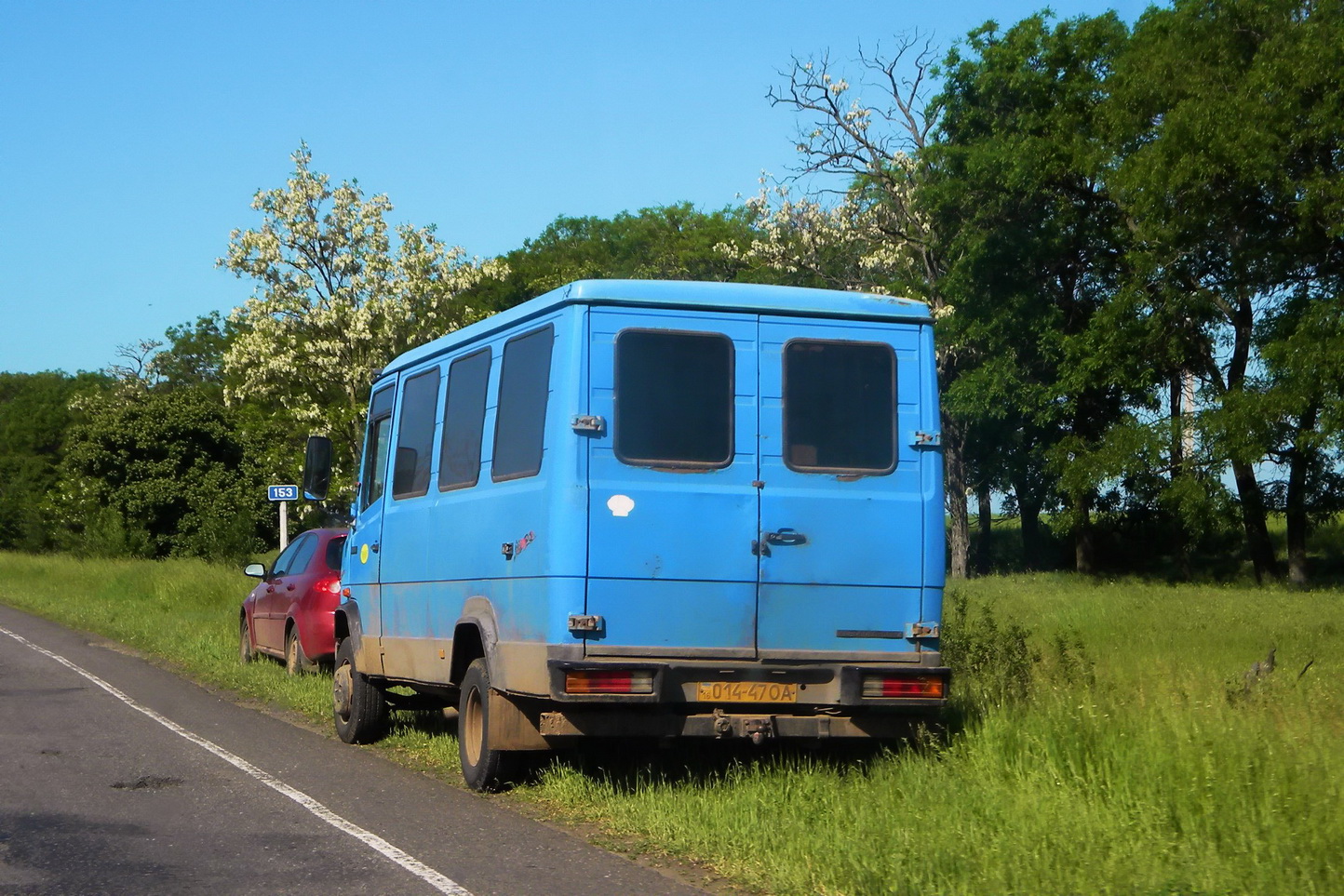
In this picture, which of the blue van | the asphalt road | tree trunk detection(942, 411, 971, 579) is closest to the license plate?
the blue van

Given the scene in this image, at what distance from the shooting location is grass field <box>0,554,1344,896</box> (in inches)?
238

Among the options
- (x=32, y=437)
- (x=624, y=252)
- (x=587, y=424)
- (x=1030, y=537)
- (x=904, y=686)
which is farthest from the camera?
(x=32, y=437)

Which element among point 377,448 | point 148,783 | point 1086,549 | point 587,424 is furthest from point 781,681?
point 1086,549

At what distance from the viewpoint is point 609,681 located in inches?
313

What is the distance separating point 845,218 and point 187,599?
69.5ft

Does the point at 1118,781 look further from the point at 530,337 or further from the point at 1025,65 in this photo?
the point at 1025,65

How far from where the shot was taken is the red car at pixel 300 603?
15719 millimetres

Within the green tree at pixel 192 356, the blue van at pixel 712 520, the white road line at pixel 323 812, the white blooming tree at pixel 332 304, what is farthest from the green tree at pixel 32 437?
the blue van at pixel 712 520

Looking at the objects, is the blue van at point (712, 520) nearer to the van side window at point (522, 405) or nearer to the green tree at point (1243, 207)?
the van side window at point (522, 405)

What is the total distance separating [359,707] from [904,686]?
16.7 feet

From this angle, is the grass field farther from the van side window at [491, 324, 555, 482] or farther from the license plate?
the van side window at [491, 324, 555, 482]

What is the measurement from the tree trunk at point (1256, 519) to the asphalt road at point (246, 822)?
25.9 meters

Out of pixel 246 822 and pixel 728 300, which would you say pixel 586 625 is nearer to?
pixel 728 300

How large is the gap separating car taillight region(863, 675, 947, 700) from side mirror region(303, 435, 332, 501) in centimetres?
549
